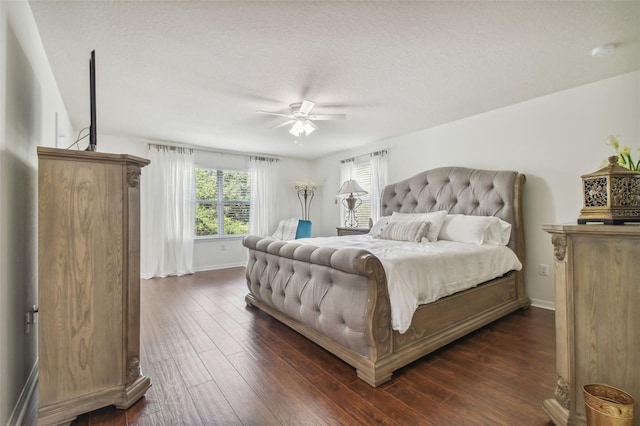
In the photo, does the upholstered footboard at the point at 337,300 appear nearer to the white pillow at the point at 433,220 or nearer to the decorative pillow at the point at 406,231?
the decorative pillow at the point at 406,231

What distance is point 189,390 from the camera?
1640mm

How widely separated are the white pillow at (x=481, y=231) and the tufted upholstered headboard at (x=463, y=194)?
5.1 inches

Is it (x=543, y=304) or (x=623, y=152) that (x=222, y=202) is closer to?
(x=543, y=304)

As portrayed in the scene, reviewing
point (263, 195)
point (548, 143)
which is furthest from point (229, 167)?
point (548, 143)

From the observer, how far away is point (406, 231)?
307 centimetres

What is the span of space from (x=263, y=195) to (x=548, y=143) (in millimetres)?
4633

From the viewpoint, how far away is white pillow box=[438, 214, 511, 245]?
289 cm

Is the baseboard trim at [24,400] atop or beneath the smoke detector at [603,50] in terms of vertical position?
beneath

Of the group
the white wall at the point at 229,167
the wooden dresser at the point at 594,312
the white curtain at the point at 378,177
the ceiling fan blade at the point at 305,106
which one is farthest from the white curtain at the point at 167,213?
the wooden dresser at the point at 594,312

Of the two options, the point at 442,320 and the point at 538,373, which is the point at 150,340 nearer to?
the point at 442,320

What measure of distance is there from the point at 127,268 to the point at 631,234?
7.83ft

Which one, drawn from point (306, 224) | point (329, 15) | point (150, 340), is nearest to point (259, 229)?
point (306, 224)

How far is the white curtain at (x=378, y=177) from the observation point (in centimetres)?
469

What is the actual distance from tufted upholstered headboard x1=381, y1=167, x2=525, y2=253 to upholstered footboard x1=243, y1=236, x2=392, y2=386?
2206 millimetres
